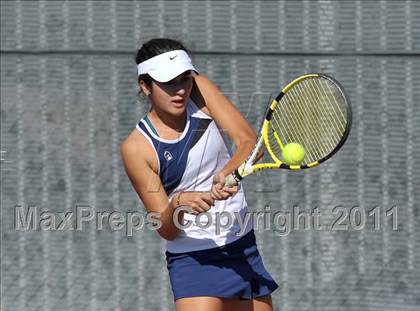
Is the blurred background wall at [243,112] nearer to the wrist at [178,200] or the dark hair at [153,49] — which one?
the dark hair at [153,49]

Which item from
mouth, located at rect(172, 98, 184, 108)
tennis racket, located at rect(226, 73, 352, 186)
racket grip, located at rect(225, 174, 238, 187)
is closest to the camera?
racket grip, located at rect(225, 174, 238, 187)

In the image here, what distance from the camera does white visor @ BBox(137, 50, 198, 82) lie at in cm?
334

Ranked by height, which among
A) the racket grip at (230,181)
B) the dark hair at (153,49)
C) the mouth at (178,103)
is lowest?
the racket grip at (230,181)

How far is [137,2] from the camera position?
4.70 meters

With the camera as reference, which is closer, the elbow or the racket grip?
the racket grip

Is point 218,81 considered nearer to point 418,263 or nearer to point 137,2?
point 137,2

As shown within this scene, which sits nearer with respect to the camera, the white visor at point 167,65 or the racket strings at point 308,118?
the white visor at point 167,65

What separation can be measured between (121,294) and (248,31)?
1370 mm

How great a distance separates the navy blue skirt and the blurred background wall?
1.19 metres

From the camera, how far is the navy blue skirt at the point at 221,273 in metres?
3.45

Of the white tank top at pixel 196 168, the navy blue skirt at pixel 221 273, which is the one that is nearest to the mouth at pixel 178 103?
the white tank top at pixel 196 168

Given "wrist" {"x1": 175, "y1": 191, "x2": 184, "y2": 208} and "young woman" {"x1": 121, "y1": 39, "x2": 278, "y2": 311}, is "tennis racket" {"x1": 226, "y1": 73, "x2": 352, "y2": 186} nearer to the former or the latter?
"young woman" {"x1": 121, "y1": 39, "x2": 278, "y2": 311}

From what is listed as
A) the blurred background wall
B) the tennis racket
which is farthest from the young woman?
the blurred background wall

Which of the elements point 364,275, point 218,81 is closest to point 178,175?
point 218,81
